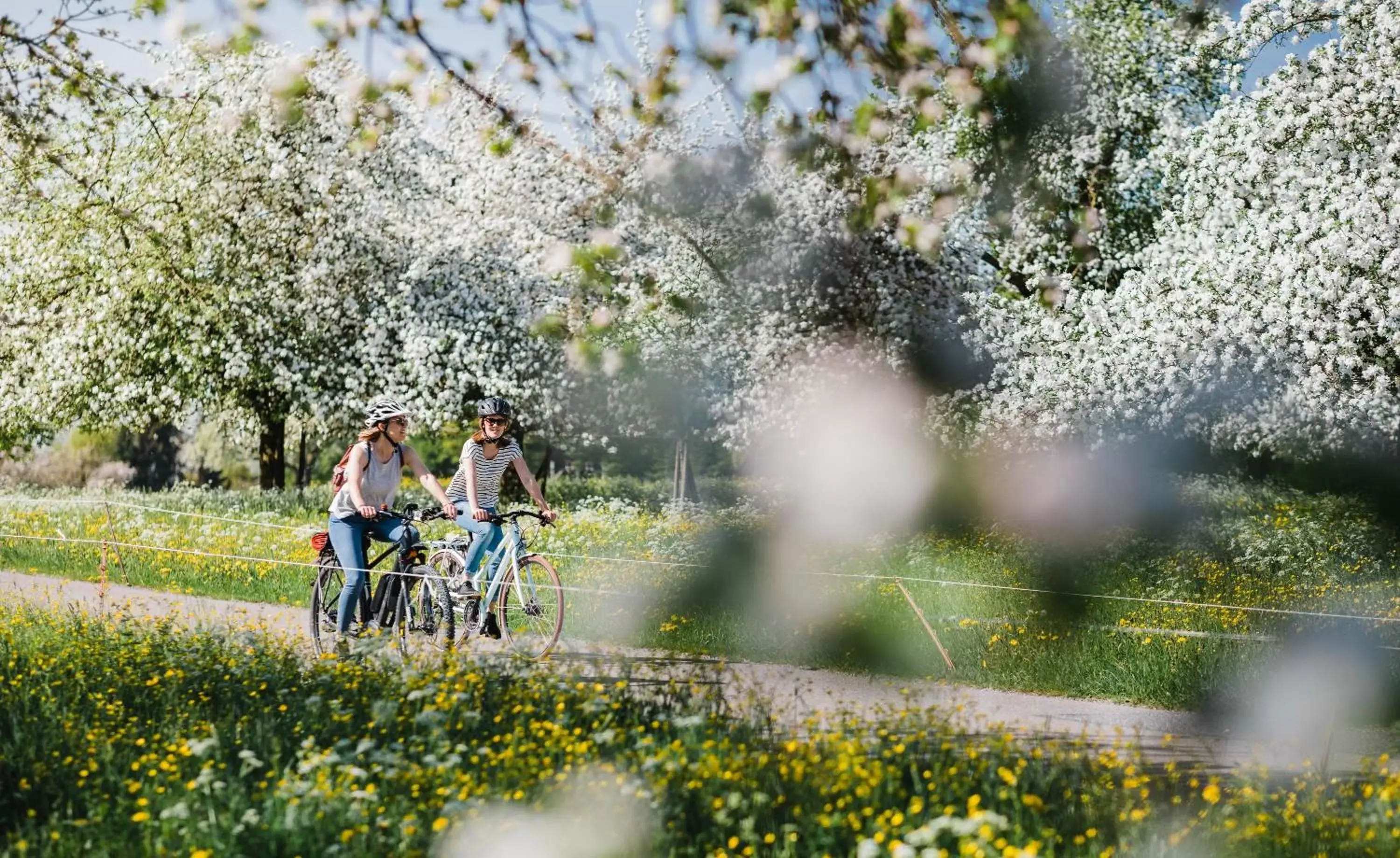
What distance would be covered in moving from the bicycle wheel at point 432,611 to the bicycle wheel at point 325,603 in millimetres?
535

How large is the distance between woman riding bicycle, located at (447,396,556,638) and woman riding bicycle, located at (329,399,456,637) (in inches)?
15.9

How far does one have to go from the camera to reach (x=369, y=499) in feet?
29.2

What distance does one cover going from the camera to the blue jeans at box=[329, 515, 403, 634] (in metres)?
8.88

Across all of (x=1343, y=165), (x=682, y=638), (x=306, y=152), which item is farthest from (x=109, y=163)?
(x=1343, y=165)

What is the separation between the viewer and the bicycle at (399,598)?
9117 millimetres

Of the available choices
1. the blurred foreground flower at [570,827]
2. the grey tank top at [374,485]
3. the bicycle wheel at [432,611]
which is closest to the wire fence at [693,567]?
the bicycle wheel at [432,611]

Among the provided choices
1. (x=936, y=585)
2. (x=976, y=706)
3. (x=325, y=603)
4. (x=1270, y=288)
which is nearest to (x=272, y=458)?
(x=936, y=585)

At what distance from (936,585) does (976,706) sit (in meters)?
4.46

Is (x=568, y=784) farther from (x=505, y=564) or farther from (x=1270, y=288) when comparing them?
(x=1270, y=288)

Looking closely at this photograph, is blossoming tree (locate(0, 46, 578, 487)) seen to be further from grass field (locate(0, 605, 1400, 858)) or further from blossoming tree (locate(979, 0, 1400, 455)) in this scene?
grass field (locate(0, 605, 1400, 858))

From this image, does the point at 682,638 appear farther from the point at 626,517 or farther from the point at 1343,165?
the point at 1343,165

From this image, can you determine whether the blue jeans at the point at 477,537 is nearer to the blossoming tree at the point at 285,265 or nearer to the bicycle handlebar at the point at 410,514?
the bicycle handlebar at the point at 410,514

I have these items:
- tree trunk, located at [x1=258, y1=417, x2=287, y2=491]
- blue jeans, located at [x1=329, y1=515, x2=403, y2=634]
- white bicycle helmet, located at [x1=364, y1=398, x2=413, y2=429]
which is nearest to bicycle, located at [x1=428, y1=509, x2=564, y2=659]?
blue jeans, located at [x1=329, y1=515, x2=403, y2=634]

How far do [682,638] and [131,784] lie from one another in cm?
546
